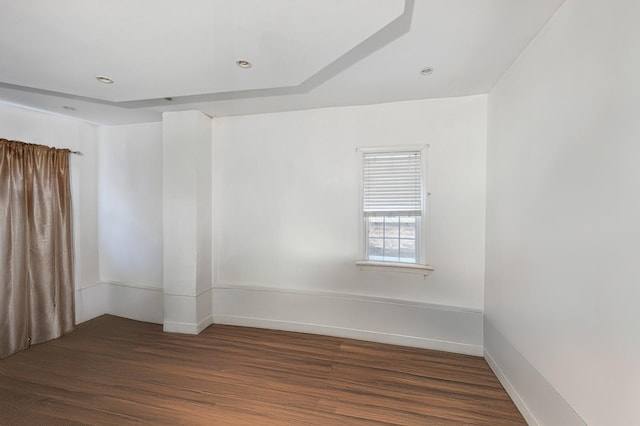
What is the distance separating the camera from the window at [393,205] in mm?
2719

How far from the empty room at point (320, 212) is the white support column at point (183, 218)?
28 mm

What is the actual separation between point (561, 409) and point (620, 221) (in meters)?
1.14

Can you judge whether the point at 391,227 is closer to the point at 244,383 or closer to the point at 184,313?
the point at 244,383

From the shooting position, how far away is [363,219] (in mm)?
2877

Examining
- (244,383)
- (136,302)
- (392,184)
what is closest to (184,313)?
(136,302)

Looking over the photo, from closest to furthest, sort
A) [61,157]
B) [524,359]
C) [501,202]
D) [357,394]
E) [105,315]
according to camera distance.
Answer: [524,359]
[357,394]
[501,202]
[61,157]
[105,315]

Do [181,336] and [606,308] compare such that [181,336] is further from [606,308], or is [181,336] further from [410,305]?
[606,308]

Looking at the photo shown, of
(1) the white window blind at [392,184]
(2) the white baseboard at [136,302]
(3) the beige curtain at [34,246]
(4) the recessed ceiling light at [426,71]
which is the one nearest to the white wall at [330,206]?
(1) the white window blind at [392,184]

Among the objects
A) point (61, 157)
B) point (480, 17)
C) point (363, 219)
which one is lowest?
point (363, 219)

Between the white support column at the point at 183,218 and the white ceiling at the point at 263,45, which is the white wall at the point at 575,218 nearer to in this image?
the white ceiling at the point at 263,45

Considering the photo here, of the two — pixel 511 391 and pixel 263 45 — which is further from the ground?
pixel 263 45

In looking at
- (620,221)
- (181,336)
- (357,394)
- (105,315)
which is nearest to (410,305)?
(357,394)

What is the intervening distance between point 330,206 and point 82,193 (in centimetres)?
345

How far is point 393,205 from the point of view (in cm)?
279
